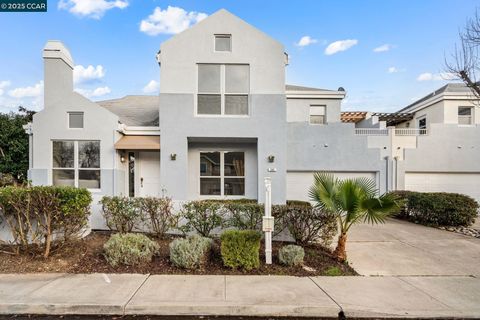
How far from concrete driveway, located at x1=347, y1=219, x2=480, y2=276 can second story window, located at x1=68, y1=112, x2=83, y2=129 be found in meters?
10.1

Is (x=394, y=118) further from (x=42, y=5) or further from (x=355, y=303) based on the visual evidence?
(x=42, y=5)

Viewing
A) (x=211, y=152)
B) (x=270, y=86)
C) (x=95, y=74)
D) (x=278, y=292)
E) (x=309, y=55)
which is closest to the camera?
(x=278, y=292)

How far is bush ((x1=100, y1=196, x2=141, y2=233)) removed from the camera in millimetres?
7166

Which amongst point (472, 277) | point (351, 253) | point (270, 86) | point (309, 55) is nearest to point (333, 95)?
point (309, 55)

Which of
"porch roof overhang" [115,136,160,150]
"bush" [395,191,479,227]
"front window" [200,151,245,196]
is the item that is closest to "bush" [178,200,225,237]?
"porch roof overhang" [115,136,160,150]

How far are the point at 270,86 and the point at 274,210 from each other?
552 centimetres

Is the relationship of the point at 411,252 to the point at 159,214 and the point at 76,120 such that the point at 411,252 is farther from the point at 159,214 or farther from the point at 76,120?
the point at 76,120

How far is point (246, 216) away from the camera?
686cm

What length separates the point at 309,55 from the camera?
1418 cm

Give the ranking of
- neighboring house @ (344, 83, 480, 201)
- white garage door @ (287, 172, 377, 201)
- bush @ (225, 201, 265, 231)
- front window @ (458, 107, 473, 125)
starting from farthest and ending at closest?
front window @ (458, 107, 473, 125) < neighboring house @ (344, 83, 480, 201) < white garage door @ (287, 172, 377, 201) < bush @ (225, 201, 265, 231)

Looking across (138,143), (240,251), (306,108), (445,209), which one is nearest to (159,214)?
(240,251)

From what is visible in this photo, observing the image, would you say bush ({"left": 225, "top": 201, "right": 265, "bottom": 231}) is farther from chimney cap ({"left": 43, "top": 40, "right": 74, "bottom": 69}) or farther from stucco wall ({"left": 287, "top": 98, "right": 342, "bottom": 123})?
chimney cap ({"left": 43, "top": 40, "right": 74, "bottom": 69})

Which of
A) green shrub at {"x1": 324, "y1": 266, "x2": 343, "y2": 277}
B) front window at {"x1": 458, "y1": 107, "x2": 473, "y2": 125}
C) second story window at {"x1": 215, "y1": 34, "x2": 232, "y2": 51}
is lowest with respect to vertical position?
green shrub at {"x1": 324, "y1": 266, "x2": 343, "y2": 277}

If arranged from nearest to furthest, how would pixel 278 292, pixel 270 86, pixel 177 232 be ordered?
pixel 278 292 < pixel 177 232 < pixel 270 86
